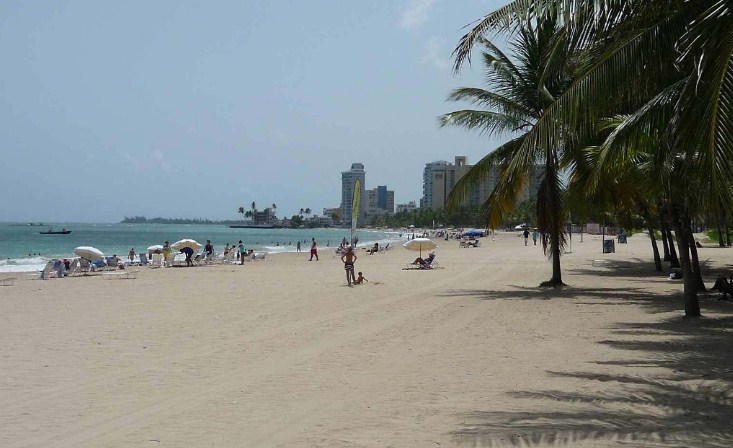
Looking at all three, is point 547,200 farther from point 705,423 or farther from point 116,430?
point 116,430

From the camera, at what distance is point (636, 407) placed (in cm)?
536

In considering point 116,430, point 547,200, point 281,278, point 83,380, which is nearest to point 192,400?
point 116,430

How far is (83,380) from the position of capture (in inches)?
261

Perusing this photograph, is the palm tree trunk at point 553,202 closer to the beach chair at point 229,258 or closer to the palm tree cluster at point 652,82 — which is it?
the palm tree cluster at point 652,82

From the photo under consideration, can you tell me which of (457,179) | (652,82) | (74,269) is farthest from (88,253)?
(652,82)

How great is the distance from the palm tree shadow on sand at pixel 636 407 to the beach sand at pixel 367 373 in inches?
0.8

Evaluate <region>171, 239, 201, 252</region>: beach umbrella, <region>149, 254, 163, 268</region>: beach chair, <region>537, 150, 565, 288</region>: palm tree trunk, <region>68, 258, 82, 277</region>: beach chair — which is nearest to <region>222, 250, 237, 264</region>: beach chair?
<region>171, 239, 201, 252</region>: beach umbrella

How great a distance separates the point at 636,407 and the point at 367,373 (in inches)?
104

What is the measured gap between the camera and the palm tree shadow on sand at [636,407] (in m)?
4.55

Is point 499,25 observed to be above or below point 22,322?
above

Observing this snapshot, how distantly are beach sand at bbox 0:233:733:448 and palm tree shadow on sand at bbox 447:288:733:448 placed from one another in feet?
0.07

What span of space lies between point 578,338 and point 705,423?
4.29m

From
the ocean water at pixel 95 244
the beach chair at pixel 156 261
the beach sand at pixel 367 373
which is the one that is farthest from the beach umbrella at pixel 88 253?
the beach sand at pixel 367 373

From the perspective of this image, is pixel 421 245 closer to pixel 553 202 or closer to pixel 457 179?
pixel 457 179
